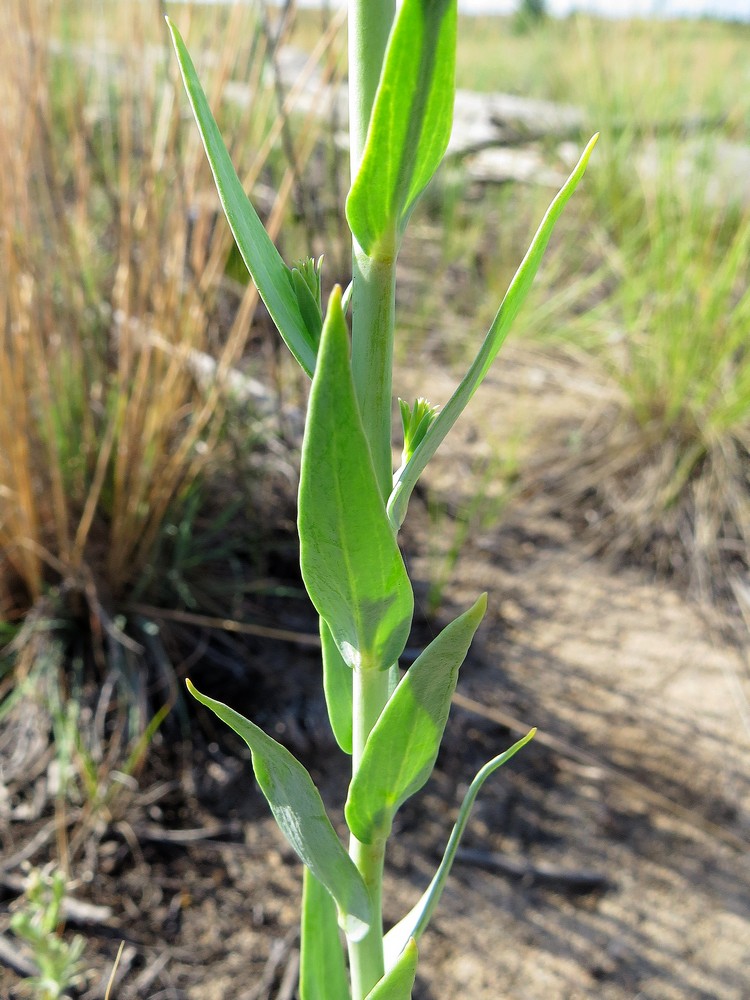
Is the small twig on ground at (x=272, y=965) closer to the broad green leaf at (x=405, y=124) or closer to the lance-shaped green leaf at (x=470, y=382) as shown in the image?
the lance-shaped green leaf at (x=470, y=382)

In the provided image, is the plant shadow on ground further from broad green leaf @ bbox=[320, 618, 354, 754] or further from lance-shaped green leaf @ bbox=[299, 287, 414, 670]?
lance-shaped green leaf @ bbox=[299, 287, 414, 670]

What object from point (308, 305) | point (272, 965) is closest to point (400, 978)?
point (308, 305)

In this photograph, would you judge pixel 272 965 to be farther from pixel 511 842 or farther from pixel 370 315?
pixel 370 315

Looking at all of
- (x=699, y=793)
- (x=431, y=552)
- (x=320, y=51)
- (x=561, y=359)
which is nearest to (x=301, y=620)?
(x=431, y=552)

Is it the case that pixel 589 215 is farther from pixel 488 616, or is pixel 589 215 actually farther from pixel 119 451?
pixel 119 451

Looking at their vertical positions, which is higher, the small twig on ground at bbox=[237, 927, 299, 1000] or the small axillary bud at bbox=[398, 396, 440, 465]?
the small axillary bud at bbox=[398, 396, 440, 465]

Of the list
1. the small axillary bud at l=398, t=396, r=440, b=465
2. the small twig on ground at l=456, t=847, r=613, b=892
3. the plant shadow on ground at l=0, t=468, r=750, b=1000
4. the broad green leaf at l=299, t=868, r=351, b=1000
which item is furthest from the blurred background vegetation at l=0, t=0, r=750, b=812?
the small axillary bud at l=398, t=396, r=440, b=465
